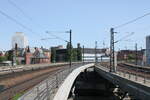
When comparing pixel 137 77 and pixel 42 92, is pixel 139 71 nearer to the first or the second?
pixel 137 77

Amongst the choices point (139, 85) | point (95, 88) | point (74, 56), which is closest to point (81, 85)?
point (95, 88)

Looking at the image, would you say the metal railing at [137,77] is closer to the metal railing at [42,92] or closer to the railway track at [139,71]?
the railway track at [139,71]

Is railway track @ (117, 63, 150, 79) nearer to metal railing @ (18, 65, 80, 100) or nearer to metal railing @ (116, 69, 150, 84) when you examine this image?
metal railing @ (116, 69, 150, 84)

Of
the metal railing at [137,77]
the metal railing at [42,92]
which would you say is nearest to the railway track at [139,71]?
the metal railing at [137,77]

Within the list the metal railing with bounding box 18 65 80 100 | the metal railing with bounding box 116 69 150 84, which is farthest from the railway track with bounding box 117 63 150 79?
the metal railing with bounding box 18 65 80 100

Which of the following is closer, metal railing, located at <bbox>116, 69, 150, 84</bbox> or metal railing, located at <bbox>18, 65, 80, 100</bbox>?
metal railing, located at <bbox>18, 65, 80, 100</bbox>

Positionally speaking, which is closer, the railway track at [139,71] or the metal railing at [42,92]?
the metal railing at [42,92]

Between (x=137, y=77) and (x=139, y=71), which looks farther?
(x=139, y=71)

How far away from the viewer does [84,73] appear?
264ft

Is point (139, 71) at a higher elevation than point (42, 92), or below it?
below

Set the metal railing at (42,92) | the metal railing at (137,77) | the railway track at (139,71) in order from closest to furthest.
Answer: the metal railing at (42,92) → the metal railing at (137,77) → the railway track at (139,71)

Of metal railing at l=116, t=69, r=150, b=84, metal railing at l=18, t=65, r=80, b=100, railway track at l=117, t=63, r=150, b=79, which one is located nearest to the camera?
metal railing at l=18, t=65, r=80, b=100

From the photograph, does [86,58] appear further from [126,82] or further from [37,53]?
[126,82]

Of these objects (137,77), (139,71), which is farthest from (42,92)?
(139,71)
